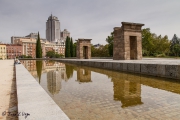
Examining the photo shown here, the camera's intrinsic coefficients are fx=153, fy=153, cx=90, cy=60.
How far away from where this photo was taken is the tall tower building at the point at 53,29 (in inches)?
7554

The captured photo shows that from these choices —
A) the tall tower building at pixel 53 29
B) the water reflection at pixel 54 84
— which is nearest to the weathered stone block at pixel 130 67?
the water reflection at pixel 54 84

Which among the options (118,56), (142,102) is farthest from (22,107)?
(118,56)

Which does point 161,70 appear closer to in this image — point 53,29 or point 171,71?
Result: point 171,71

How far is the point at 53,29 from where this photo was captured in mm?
191875

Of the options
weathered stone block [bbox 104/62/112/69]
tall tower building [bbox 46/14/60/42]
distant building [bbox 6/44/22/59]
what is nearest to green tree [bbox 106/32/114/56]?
weathered stone block [bbox 104/62/112/69]

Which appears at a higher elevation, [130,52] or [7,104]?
[130,52]

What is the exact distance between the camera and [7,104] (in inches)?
148

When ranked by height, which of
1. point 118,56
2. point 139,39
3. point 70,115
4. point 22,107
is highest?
point 139,39

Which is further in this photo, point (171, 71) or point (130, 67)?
point (130, 67)

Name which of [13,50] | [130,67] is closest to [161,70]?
[130,67]

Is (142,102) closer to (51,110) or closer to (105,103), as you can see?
(105,103)

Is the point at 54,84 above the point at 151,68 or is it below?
below

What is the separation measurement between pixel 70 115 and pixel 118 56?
1403cm

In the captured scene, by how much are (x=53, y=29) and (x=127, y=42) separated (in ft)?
612
